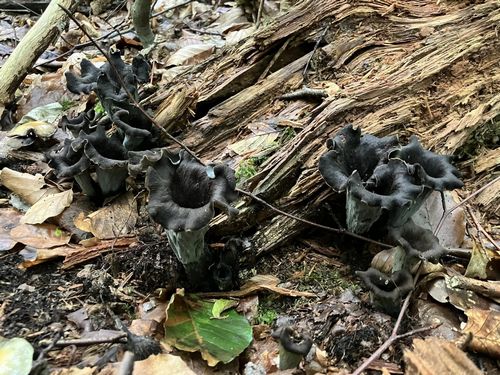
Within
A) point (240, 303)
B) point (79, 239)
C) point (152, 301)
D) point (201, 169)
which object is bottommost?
point (240, 303)

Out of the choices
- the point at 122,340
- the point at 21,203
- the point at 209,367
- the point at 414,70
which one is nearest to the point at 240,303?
the point at 209,367

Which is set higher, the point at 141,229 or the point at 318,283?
the point at 141,229

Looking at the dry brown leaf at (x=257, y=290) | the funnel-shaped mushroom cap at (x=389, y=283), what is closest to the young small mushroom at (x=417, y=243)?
the funnel-shaped mushroom cap at (x=389, y=283)

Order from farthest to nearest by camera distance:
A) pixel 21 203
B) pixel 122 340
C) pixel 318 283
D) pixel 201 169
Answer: pixel 21 203 → pixel 318 283 → pixel 201 169 → pixel 122 340

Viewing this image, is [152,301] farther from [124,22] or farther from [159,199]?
[124,22]

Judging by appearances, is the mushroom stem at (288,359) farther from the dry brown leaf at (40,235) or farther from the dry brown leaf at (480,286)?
the dry brown leaf at (40,235)

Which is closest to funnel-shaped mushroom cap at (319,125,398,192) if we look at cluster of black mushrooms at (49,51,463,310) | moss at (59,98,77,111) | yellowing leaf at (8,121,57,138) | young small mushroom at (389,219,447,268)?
cluster of black mushrooms at (49,51,463,310)

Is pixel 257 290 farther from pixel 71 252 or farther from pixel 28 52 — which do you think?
pixel 28 52
